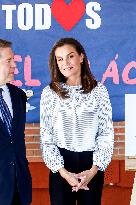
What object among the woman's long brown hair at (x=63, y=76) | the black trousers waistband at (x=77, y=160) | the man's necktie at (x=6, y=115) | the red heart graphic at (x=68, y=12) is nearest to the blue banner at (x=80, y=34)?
the red heart graphic at (x=68, y=12)

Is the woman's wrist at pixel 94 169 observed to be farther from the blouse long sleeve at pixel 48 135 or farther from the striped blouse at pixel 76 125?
the blouse long sleeve at pixel 48 135

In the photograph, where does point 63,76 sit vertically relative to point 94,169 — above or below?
above

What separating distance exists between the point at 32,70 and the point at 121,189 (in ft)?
3.49

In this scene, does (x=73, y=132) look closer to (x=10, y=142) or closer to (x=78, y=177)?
(x=78, y=177)

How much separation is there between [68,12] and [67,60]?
2.42ft

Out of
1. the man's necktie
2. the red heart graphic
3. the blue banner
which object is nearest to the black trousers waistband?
the man's necktie

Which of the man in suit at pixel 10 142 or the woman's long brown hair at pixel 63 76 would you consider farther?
the woman's long brown hair at pixel 63 76

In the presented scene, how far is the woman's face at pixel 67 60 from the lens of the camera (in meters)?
2.28

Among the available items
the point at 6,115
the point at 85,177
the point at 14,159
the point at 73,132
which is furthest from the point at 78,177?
the point at 6,115

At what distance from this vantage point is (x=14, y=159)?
2.10 m

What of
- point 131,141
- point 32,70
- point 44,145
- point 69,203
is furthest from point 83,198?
point 32,70

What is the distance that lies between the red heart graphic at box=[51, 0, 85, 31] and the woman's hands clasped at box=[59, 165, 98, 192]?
3.61ft

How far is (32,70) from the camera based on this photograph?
2.99 metres

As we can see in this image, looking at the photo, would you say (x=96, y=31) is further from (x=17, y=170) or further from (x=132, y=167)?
(x=17, y=170)
